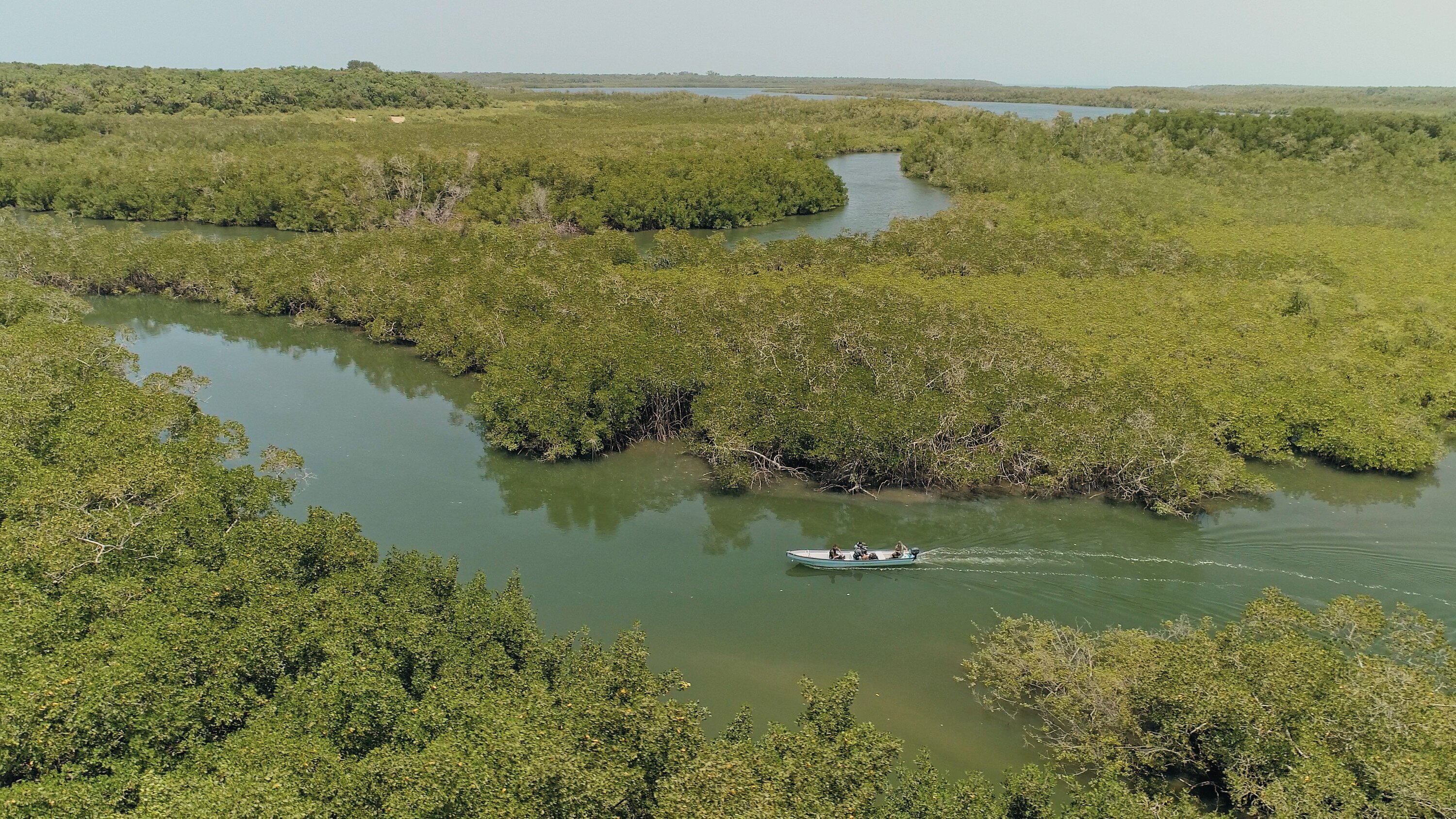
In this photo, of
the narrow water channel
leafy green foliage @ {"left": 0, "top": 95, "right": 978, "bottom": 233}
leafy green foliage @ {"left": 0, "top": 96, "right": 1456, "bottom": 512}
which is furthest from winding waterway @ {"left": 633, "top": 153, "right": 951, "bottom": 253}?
the narrow water channel

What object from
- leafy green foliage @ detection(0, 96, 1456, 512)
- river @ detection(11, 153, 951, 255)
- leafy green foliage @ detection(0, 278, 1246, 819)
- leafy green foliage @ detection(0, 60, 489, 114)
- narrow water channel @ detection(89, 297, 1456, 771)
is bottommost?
narrow water channel @ detection(89, 297, 1456, 771)

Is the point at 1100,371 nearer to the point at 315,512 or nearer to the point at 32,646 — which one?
the point at 315,512

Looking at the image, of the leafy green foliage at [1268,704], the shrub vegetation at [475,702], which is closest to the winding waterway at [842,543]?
the leafy green foliage at [1268,704]

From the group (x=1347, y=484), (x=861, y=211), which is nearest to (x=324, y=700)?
(x=1347, y=484)

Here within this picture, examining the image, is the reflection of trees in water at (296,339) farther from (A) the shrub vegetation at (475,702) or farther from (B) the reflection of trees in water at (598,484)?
(A) the shrub vegetation at (475,702)

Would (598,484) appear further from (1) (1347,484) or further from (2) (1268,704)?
(1) (1347,484)

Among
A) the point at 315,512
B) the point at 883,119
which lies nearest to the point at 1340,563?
the point at 315,512

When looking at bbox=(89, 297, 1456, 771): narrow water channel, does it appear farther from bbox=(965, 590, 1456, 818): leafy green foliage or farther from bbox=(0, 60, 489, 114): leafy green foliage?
bbox=(0, 60, 489, 114): leafy green foliage
